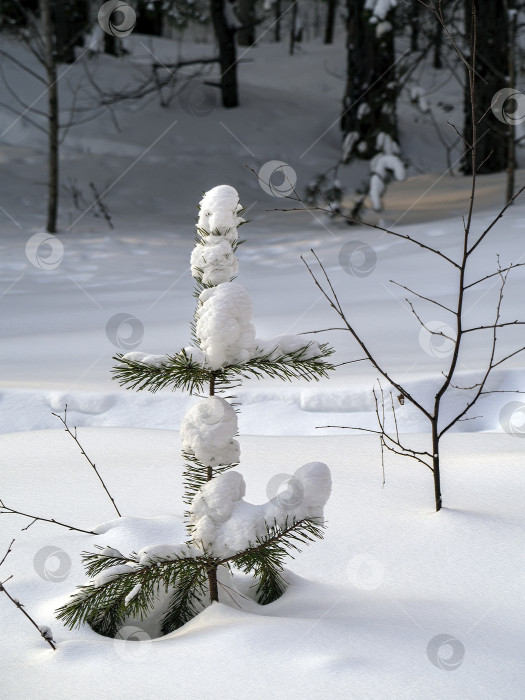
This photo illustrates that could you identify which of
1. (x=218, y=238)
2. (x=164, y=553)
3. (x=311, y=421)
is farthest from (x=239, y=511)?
(x=311, y=421)

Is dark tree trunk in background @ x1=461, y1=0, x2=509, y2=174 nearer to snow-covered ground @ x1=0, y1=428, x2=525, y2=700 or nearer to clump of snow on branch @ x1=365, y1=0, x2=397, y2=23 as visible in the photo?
clump of snow on branch @ x1=365, y1=0, x2=397, y2=23

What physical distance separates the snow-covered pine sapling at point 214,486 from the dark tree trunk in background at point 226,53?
12338 millimetres

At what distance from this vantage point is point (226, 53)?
13.8 m

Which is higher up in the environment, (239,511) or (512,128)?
(239,511)

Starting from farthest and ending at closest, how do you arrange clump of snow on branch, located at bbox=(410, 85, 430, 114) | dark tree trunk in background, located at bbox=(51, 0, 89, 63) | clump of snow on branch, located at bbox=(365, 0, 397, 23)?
dark tree trunk in background, located at bbox=(51, 0, 89, 63) → clump of snow on branch, located at bbox=(410, 85, 430, 114) → clump of snow on branch, located at bbox=(365, 0, 397, 23)

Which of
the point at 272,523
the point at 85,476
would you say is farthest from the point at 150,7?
the point at 272,523

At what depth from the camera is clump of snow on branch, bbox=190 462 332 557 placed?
1698 millimetres

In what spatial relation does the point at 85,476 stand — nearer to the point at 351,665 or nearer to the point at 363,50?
the point at 351,665

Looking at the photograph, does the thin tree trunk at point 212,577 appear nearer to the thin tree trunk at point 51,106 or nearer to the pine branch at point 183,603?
the pine branch at point 183,603

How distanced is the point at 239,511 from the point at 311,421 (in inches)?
67.5

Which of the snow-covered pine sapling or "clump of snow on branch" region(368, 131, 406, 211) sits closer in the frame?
the snow-covered pine sapling

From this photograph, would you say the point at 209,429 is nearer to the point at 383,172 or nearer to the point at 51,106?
the point at 383,172

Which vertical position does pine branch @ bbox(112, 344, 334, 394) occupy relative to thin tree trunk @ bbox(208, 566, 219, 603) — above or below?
above

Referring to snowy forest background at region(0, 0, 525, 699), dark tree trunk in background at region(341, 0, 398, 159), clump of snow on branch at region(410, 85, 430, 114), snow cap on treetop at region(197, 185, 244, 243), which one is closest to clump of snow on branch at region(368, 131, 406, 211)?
snowy forest background at region(0, 0, 525, 699)
